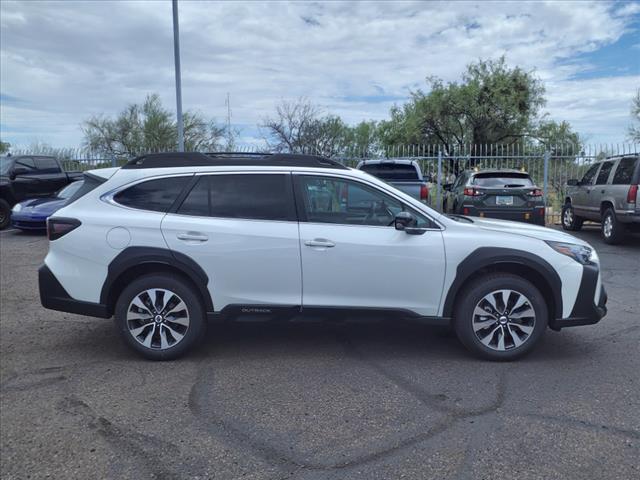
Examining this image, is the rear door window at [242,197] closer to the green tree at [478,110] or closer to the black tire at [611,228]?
the black tire at [611,228]

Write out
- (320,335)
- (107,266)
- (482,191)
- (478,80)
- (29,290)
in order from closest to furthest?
(107,266) → (320,335) → (29,290) → (482,191) → (478,80)

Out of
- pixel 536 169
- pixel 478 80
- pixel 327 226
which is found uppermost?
pixel 478 80

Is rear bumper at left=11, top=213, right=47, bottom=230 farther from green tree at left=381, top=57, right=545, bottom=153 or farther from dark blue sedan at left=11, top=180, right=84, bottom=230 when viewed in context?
green tree at left=381, top=57, right=545, bottom=153

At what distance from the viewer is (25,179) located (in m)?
14.7

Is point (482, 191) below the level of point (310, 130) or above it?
below

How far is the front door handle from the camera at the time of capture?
4.54 meters

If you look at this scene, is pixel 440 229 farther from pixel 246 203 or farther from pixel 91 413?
pixel 91 413

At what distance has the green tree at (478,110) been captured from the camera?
2605 centimetres

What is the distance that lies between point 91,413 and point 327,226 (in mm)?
2263

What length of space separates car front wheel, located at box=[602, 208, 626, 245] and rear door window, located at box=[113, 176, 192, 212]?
961 cm

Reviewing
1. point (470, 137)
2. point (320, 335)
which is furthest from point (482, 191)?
point (470, 137)

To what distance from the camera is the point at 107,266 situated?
15.1 ft

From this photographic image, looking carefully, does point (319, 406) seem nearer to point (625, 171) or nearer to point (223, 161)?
point (223, 161)

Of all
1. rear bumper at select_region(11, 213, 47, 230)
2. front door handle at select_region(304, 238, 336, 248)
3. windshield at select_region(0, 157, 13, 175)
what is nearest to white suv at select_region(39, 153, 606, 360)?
front door handle at select_region(304, 238, 336, 248)
